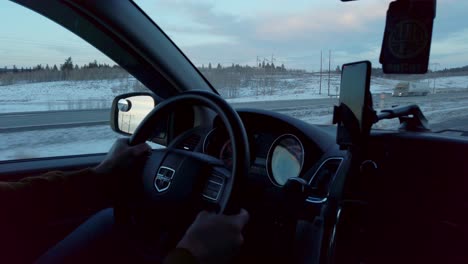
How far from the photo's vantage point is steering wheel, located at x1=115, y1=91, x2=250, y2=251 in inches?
71.1

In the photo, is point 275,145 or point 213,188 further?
point 275,145

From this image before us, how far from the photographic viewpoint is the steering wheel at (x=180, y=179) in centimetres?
181

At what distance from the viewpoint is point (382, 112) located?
2650 millimetres

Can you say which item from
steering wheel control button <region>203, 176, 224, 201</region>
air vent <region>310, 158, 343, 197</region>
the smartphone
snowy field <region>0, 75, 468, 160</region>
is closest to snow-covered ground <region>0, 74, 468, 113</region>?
snowy field <region>0, 75, 468, 160</region>

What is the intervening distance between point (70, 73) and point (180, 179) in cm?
168

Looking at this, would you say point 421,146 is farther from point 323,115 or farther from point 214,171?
point 214,171

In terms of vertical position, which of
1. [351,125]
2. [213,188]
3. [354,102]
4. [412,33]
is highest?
[412,33]

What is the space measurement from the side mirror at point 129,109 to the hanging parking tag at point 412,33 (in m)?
1.60

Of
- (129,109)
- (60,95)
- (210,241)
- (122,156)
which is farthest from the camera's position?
(60,95)

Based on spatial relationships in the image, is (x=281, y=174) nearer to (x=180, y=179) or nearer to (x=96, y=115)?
(x=180, y=179)

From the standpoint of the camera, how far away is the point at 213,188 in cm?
203

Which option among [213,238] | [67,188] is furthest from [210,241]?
[67,188]

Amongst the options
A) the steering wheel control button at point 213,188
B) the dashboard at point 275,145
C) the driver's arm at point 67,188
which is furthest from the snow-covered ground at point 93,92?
the steering wheel control button at point 213,188

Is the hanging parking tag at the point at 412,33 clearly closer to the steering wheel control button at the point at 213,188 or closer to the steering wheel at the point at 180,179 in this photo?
the steering wheel at the point at 180,179
